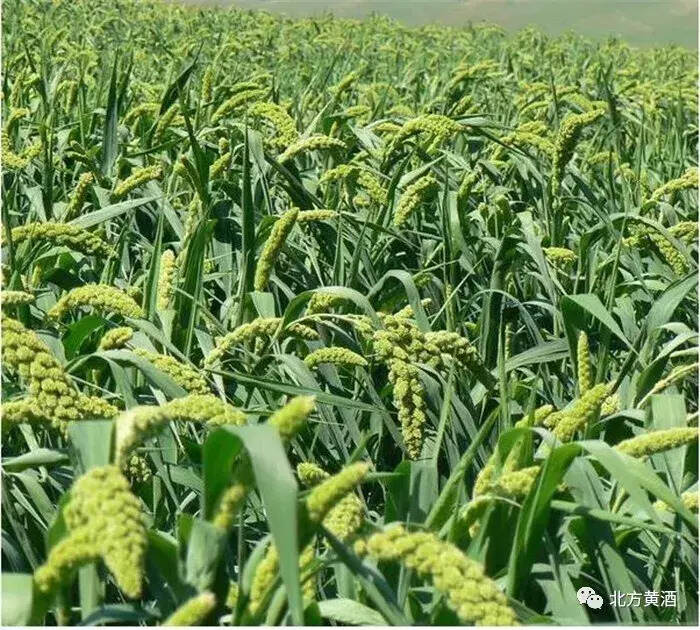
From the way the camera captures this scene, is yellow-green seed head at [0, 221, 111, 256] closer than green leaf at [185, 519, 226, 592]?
No

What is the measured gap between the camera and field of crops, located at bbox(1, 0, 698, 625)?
114 centimetres

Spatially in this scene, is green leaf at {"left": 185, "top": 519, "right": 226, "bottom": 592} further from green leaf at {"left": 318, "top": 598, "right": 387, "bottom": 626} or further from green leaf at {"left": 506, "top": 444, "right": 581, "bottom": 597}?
green leaf at {"left": 506, "top": 444, "right": 581, "bottom": 597}

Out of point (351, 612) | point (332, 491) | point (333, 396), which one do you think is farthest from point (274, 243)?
point (332, 491)

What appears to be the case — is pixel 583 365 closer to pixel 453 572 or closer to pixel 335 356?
pixel 335 356

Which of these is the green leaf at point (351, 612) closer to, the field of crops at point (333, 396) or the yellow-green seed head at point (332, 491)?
the field of crops at point (333, 396)

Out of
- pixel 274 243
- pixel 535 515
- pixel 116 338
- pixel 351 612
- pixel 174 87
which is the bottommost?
pixel 351 612

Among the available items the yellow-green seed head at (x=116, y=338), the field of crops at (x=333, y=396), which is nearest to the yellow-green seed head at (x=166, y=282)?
the field of crops at (x=333, y=396)

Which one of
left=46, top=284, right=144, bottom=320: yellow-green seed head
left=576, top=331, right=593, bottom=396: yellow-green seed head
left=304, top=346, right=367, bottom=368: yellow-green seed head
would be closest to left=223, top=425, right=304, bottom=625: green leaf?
left=304, top=346, right=367, bottom=368: yellow-green seed head

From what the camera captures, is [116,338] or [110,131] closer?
[116,338]

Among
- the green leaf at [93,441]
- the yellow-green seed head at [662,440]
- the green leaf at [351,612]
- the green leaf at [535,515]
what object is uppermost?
the green leaf at [93,441]

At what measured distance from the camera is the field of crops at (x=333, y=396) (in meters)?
1.14

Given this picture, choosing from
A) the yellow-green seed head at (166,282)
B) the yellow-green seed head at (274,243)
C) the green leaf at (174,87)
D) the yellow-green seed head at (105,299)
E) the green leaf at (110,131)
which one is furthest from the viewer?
the green leaf at (110,131)

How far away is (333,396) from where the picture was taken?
1.77m

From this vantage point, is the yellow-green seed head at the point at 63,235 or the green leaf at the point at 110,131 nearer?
the yellow-green seed head at the point at 63,235
